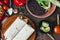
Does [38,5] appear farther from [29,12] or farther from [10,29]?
[10,29]

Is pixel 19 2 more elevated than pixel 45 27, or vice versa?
pixel 19 2

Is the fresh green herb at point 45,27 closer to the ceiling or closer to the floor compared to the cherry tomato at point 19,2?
closer to the floor

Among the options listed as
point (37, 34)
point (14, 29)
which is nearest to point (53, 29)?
point (37, 34)

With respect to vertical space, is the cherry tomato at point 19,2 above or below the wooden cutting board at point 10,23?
above

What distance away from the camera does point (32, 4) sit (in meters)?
1.33

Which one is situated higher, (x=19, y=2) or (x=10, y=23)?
(x=19, y=2)

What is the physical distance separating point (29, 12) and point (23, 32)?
11 cm

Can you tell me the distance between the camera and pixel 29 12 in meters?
1.33

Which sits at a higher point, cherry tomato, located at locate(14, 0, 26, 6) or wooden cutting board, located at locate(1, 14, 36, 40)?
cherry tomato, located at locate(14, 0, 26, 6)

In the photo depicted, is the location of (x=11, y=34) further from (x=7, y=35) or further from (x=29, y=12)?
(x=29, y=12)

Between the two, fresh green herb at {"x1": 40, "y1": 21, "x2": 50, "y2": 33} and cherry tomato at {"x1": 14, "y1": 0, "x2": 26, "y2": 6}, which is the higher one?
cherry tomato at {"x1": 14, "y1": 0, "x2": 26, "y2": 6}

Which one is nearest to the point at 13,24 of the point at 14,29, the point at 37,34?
the point at 14,29

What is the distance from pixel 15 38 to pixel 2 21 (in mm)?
115

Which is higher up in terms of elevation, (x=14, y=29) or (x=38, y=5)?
(x=38, y=5)
